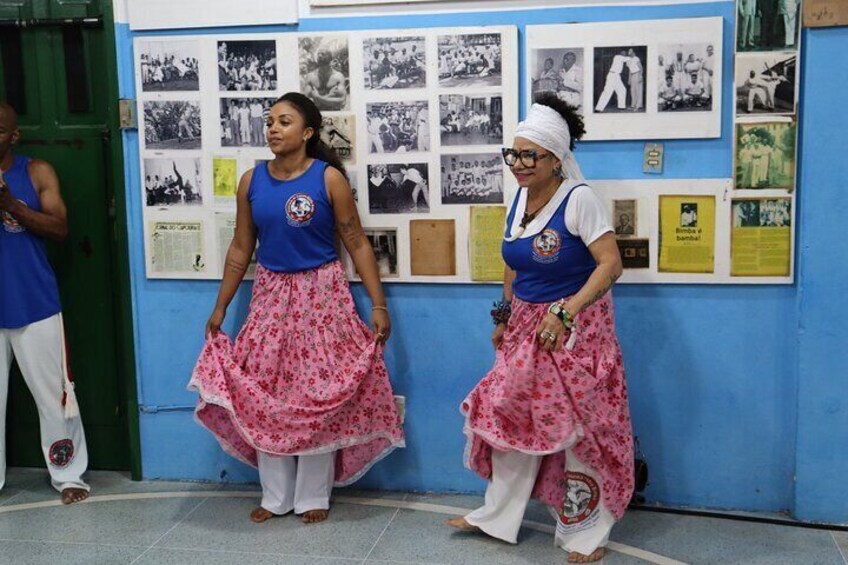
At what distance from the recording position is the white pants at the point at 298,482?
3428 mm

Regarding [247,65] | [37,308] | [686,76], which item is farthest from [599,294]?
[37,308]

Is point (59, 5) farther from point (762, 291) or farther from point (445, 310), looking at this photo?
point (762, 291)

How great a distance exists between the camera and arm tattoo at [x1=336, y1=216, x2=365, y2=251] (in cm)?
336

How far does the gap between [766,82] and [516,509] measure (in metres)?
1.66

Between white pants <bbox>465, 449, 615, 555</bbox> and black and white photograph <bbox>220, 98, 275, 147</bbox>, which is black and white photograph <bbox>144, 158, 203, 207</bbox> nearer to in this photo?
black and white photograph <bbox>220, 98, 275, 147</bbox>

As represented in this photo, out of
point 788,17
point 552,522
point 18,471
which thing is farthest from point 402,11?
point 18,471

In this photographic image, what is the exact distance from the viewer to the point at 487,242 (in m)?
3.44

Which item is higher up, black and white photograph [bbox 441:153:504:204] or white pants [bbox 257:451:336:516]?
black and white photograph [bbox 441:153:504:204]

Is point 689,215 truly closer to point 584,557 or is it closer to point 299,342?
point 584,557

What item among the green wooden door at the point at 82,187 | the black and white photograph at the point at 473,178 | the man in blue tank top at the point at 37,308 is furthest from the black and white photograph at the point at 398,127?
the man in blue tank top at the point at 37,308

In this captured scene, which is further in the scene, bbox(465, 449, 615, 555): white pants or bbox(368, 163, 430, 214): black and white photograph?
bbox(368, 163, 430, 214): black and white photograph

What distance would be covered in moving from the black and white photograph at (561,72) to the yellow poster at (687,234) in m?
0.48

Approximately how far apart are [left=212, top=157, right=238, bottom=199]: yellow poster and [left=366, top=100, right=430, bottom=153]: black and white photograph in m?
0.55

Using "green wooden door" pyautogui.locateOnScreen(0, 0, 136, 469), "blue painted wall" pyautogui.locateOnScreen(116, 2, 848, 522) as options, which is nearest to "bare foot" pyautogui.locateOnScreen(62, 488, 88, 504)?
"green wooden door" pyautogui.locateOnScreen(0, 0, 136, 469)
